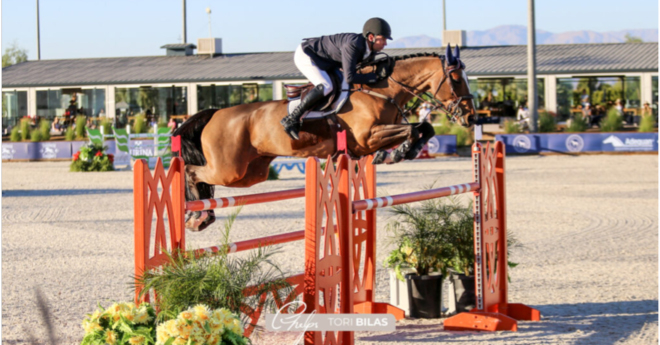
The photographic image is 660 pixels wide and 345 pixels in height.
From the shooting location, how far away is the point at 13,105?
32.7m

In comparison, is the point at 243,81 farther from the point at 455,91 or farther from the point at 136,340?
the point at 136,340

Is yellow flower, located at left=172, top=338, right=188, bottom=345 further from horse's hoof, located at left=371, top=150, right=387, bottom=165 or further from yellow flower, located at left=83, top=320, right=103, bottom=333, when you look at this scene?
horse's hoof, located at left=371, top=150, right=387, bottom=165

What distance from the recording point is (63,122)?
102 feet

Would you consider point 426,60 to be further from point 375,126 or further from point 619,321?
point 619,321

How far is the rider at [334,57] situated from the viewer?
5000 millimetres

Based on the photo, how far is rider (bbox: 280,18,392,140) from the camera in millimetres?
5000

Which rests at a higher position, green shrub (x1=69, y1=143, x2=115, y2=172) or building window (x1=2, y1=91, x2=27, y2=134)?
building window (x1=2, y1=91, x2=27, y2=134)

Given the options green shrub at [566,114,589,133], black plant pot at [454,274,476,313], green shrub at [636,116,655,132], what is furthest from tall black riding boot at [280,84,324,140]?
green shrub at [566,114,589,133]

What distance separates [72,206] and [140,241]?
8.35m

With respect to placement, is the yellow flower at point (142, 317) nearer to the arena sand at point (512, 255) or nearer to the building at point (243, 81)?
the arena sand at point (512, 255)

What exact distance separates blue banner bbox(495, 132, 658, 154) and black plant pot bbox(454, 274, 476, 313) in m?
16.5

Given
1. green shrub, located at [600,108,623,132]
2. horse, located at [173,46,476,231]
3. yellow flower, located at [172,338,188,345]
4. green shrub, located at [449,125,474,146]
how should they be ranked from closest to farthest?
1. yellow flower, located at [172,338,188,345]
2. horse, located at [173,46,476,231]
3. green shrub, located at [449,125,474,146]
4. green shrub, located at [600,108,623,132]

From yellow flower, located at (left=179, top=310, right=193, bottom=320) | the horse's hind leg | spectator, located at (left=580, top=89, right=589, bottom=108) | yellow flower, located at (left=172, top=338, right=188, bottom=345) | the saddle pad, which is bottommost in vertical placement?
yellow flower, located at (left=172, top=338, right=188, bottom=345)

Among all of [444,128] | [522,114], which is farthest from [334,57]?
[522,114]
